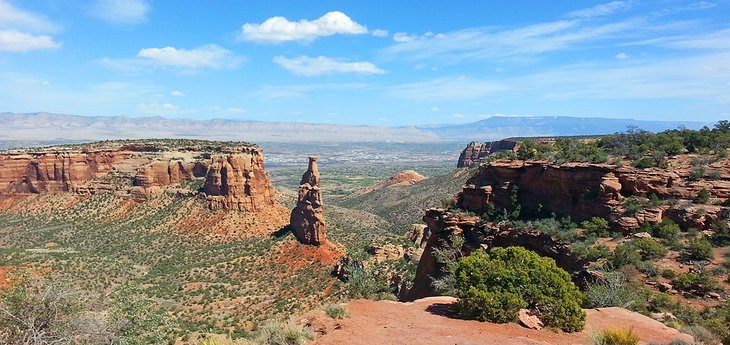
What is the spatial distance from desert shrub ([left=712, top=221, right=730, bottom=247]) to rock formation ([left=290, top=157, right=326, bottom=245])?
36821mm

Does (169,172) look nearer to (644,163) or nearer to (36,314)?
(36,314)

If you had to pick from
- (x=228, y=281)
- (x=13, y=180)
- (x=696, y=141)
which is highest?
(x=696, y=141)

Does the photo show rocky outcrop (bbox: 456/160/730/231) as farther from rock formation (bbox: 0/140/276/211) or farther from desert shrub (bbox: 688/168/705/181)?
rock formation (bbox: 0/140/276/211)

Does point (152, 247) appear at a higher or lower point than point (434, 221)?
lower

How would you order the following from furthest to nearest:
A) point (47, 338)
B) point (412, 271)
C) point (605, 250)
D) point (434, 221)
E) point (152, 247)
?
point (152, 247) < point (412, 271) < point (434, 221) < point (605, 250) < point (47, 338)

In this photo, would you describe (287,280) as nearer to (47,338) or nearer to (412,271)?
(412,271)

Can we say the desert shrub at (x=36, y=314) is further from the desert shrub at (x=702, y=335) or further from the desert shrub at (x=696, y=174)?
the desert shrub at (x=696, y=174)

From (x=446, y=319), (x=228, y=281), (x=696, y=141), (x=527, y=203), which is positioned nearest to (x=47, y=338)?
(x=446, y=319)

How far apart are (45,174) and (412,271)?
59595 millimetres

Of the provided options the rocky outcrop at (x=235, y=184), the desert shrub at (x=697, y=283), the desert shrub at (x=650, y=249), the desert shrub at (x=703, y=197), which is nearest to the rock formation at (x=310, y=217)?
the rocky outcrop at (x=235, y=184)

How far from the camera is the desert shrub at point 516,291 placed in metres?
17.4

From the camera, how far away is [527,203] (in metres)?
32.6

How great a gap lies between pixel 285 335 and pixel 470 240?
1957 centimetres

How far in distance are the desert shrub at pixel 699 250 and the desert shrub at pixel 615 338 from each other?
11.2 m
